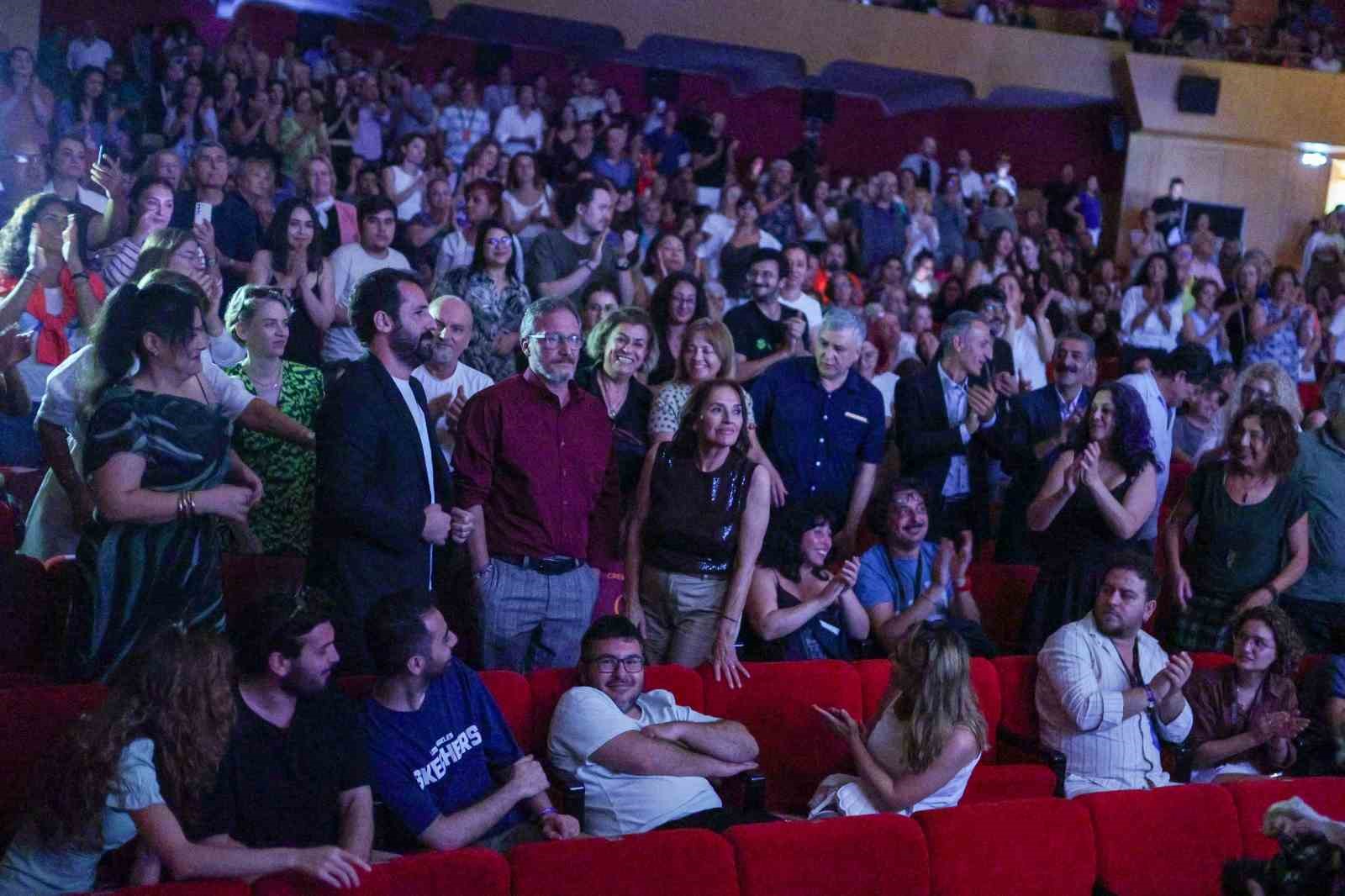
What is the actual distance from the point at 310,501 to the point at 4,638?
30.3 inches

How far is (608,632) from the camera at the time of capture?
3.02 meters

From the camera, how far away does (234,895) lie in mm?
2162

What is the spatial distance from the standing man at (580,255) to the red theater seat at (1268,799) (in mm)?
2936

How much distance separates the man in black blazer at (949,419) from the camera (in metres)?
4.52

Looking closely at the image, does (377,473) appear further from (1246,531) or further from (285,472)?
(1246,531)

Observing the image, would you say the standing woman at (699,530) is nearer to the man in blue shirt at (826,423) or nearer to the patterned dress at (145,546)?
the man in blue shirt at (826,423)

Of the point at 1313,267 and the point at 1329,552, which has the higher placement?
the point at 1313,267

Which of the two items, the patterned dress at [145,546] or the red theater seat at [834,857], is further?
the patterned dress at [145,546]

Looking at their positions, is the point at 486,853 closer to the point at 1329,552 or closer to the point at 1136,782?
the point at 1136,782

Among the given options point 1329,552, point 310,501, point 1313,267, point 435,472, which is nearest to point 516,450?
point 435,472

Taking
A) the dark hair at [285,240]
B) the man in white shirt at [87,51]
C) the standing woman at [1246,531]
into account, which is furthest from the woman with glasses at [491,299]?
the man in white shirt at [87,51]

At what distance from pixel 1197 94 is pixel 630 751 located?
10.4 metres

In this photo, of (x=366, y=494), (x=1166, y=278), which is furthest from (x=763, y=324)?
(x=1166, y=278)

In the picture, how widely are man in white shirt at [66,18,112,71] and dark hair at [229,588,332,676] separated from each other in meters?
6.53
